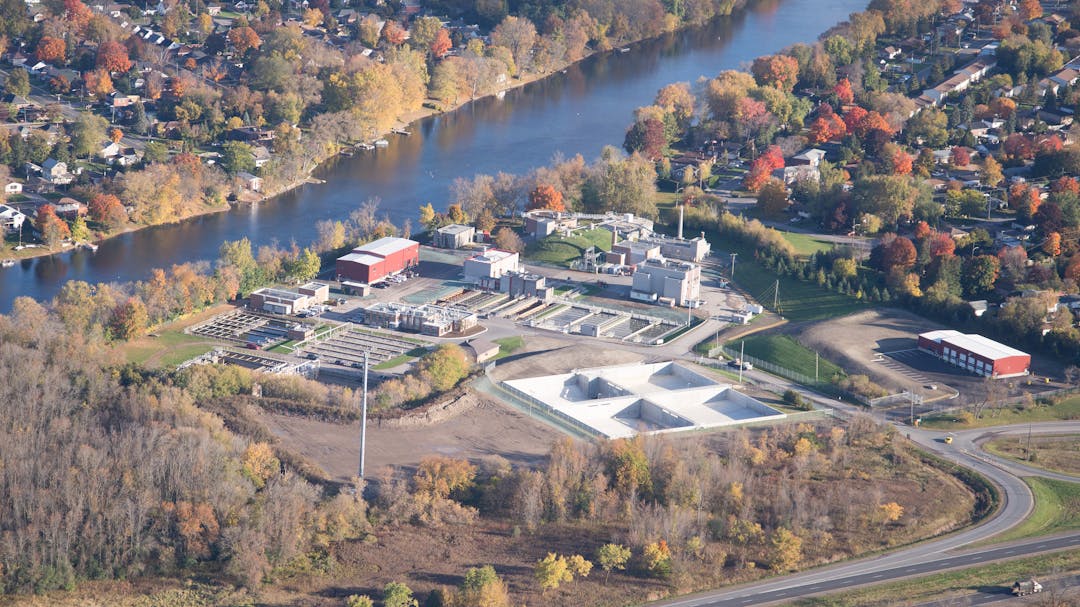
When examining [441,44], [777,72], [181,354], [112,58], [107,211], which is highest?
[441,44]

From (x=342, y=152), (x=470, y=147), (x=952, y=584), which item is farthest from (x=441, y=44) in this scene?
(x=952, y=584)

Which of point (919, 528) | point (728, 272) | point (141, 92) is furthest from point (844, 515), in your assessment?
point (141, 92)

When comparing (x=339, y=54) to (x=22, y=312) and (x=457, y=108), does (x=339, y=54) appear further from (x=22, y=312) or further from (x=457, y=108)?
(x=22, y=312)

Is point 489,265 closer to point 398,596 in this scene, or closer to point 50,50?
point 398,596

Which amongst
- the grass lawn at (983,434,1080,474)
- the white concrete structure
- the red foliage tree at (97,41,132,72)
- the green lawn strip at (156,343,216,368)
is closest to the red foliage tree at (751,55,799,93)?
the red foliage tree at (97,41,132,72)

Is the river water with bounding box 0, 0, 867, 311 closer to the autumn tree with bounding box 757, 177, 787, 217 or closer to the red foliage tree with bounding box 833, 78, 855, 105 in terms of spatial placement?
the red foliage tree with bounding box 833, 78, 855, 105

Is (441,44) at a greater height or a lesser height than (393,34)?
lesser

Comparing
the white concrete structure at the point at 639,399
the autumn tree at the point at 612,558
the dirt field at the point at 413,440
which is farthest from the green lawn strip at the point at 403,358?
the autumn tree at the point at 612,558

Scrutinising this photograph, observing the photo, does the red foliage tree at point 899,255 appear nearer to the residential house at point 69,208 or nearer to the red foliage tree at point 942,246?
the red foliage tree at point 942,246
